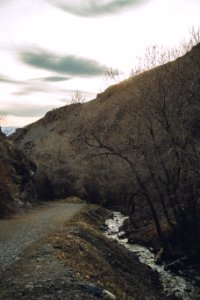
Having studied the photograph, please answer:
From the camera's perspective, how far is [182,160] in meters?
31.2

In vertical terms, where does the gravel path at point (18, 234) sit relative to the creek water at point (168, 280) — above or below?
above

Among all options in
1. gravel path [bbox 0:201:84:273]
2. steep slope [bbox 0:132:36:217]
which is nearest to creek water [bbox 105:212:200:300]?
gravel path [bbox 0:201:84:273]

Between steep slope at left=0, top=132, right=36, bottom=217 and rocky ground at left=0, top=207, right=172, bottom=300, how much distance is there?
495 inches

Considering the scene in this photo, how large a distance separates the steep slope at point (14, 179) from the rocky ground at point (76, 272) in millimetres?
12579

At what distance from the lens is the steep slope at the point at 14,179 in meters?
41.8

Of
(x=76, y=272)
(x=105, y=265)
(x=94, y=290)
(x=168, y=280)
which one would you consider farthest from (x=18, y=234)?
(x=94, y=290)

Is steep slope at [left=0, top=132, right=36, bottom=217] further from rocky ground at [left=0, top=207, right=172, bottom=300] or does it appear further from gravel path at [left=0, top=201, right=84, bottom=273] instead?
rocky ground at [left=0, top=207, right=172, bottom=300]

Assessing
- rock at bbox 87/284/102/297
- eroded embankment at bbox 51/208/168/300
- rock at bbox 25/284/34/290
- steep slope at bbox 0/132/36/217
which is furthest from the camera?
steep slope at bbox 0/132/36/217

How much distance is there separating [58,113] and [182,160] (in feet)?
384

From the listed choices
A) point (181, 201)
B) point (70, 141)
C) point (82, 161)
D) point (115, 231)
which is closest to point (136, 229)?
point (115, 231)

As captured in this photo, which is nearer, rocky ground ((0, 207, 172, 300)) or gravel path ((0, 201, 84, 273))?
rocky ground ((0, 207, 172, 300))

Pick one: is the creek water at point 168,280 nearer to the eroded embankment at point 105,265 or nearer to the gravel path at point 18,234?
the eroded embankment at point 105,265

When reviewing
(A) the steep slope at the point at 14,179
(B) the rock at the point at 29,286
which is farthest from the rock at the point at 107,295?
(A) the steep slope at the point at 14,179

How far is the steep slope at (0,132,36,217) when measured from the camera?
41.8m
